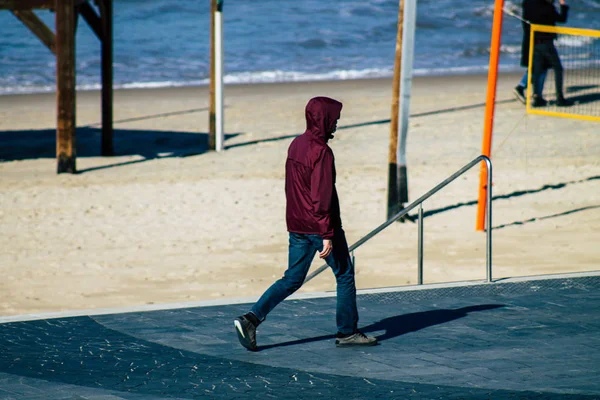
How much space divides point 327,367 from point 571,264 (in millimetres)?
4798

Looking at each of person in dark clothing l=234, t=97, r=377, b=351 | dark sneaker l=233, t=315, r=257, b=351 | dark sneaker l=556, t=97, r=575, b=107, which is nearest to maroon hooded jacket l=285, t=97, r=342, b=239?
person in dark clothing l=234, t=97, r=377, b=351

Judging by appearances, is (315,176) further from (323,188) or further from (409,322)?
(409,322)

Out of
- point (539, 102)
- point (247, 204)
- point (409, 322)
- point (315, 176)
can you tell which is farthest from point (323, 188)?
point (539, 102)

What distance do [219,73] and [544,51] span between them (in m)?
5.55

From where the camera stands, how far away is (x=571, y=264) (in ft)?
34.0

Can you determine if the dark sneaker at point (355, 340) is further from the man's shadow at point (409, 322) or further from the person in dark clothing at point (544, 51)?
the person in dark clothing at point (544, 51)

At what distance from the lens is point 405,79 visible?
12.6 m

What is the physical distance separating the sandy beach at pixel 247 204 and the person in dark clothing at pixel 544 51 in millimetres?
867

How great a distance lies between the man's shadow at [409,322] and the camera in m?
6.97

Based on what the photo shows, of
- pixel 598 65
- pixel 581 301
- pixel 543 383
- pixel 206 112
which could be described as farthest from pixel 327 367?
pixel 598 65

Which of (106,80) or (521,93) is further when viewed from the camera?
(521,93)

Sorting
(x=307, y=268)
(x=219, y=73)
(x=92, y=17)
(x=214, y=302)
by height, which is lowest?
(x=214, y=302)

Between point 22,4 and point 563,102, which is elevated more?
point 22,4

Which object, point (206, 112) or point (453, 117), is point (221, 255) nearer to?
point (453, 117)
